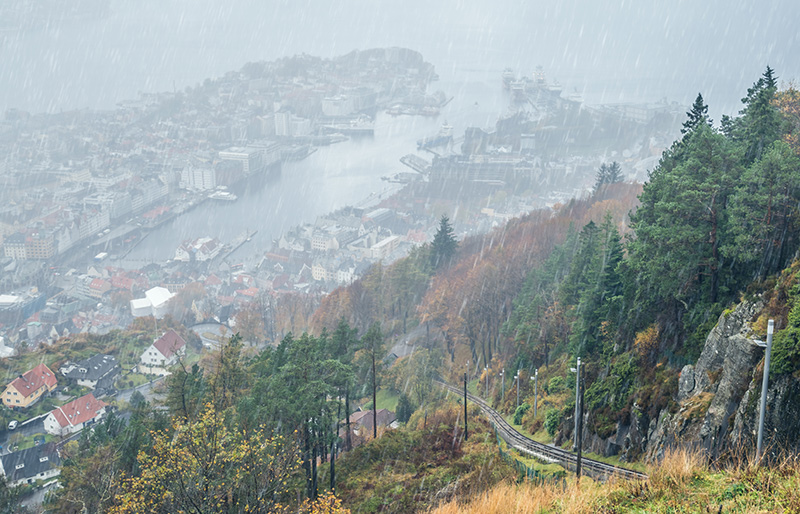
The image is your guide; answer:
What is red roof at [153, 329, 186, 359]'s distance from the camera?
142 ft

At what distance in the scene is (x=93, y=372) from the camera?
40.1 meters

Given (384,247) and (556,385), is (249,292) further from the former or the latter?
(556,385)

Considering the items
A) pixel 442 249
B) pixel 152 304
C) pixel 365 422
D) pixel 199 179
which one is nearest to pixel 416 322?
pixel 442 249

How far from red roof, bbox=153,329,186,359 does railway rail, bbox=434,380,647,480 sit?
27264 mm

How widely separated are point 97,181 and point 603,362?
107 meters

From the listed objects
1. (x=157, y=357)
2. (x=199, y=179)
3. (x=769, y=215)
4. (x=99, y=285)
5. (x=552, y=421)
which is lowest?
(x=99, y=285)

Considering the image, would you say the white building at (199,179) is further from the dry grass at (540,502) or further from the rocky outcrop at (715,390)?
the dry grass at (540,502)

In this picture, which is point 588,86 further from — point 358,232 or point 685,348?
point 685,348

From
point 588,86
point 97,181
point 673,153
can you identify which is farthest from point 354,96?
point 673,153

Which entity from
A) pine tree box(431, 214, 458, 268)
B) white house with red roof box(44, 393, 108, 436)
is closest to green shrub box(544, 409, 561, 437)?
white house with red roof box(44, 393, 108, 436)

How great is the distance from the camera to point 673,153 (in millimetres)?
19359

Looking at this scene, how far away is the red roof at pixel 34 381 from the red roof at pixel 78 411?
3.18m

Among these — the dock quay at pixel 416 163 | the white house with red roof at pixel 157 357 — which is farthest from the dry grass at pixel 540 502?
the dock quay at pixel 416 163

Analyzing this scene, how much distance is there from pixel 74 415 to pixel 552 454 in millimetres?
28924
